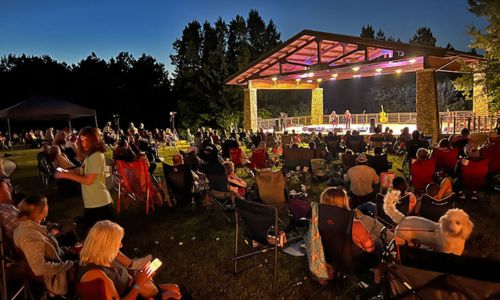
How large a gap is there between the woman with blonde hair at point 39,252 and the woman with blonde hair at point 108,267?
56 cm

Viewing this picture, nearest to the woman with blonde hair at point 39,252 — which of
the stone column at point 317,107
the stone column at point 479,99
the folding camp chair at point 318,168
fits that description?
the folding camp chair at point 318,168

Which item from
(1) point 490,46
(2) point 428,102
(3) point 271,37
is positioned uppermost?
(3) point 271,37

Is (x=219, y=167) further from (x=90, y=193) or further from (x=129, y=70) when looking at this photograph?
(x=129, y=70)

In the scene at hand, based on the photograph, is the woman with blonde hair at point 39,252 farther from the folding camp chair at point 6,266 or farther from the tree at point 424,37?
the tree at point 424,37

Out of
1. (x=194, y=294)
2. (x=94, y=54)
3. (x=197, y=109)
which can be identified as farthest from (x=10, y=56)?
(x=194, y=294)

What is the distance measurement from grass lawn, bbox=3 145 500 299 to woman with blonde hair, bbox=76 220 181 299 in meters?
1.27

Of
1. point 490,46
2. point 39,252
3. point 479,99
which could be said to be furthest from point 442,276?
A: point 479,99

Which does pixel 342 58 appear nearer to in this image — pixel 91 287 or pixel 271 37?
pixel 91 287

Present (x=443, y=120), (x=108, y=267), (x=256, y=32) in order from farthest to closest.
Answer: (x=256, y=32), (x=443, y=120), (x=108, y=267)

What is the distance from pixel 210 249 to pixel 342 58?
13392 millimetres

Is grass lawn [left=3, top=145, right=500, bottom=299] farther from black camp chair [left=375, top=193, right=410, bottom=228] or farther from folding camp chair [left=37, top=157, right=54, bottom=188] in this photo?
folding camp chair [left=37, top=157, right=54, bottom=188]

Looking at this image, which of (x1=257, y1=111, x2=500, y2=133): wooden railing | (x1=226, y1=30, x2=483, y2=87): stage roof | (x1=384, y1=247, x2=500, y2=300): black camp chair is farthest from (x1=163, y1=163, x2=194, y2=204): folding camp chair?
(x1=257, y1=111, x2=500, y2=133): wooden railing

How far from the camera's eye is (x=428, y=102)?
14039 mm

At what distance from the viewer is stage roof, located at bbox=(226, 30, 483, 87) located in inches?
531
